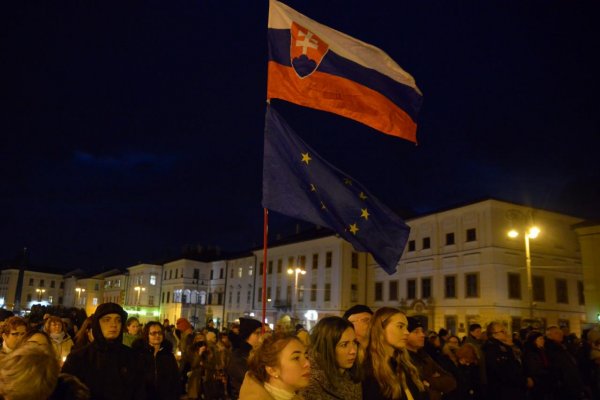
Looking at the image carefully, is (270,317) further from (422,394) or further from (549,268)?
(422,394)

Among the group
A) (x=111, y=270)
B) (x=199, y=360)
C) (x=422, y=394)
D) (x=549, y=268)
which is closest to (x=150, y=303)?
(x=111, y=270)

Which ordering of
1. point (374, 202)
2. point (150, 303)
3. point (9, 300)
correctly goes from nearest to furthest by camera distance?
point (374, 202)
point (150, 303)
point (9, 300)

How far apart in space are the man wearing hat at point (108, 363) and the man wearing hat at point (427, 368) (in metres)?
2.91

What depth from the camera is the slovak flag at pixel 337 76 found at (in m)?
7.77

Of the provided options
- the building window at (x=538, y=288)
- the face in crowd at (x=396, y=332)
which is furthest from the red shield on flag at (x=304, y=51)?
the building window at (x=538, y=288)

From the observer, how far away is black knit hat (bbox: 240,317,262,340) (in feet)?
23.7

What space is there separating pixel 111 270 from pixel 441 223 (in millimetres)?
92971

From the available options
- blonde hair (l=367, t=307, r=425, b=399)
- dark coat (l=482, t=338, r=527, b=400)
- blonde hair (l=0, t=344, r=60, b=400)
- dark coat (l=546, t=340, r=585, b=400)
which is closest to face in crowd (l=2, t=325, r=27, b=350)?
blonde hair (l=0, t=344, r=60, b=400)

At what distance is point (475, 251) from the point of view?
3909 centimetres

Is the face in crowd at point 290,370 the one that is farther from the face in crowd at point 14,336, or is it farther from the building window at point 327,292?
the building window at point 327,292

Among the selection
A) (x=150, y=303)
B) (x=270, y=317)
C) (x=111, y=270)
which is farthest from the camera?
(x=111, y=270)

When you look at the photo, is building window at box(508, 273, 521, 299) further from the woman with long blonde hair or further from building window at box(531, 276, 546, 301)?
the woman with long blonde hair

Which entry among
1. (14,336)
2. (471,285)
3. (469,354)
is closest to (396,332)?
(14,336)

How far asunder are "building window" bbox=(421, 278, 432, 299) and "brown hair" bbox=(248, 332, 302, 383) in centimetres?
4104
